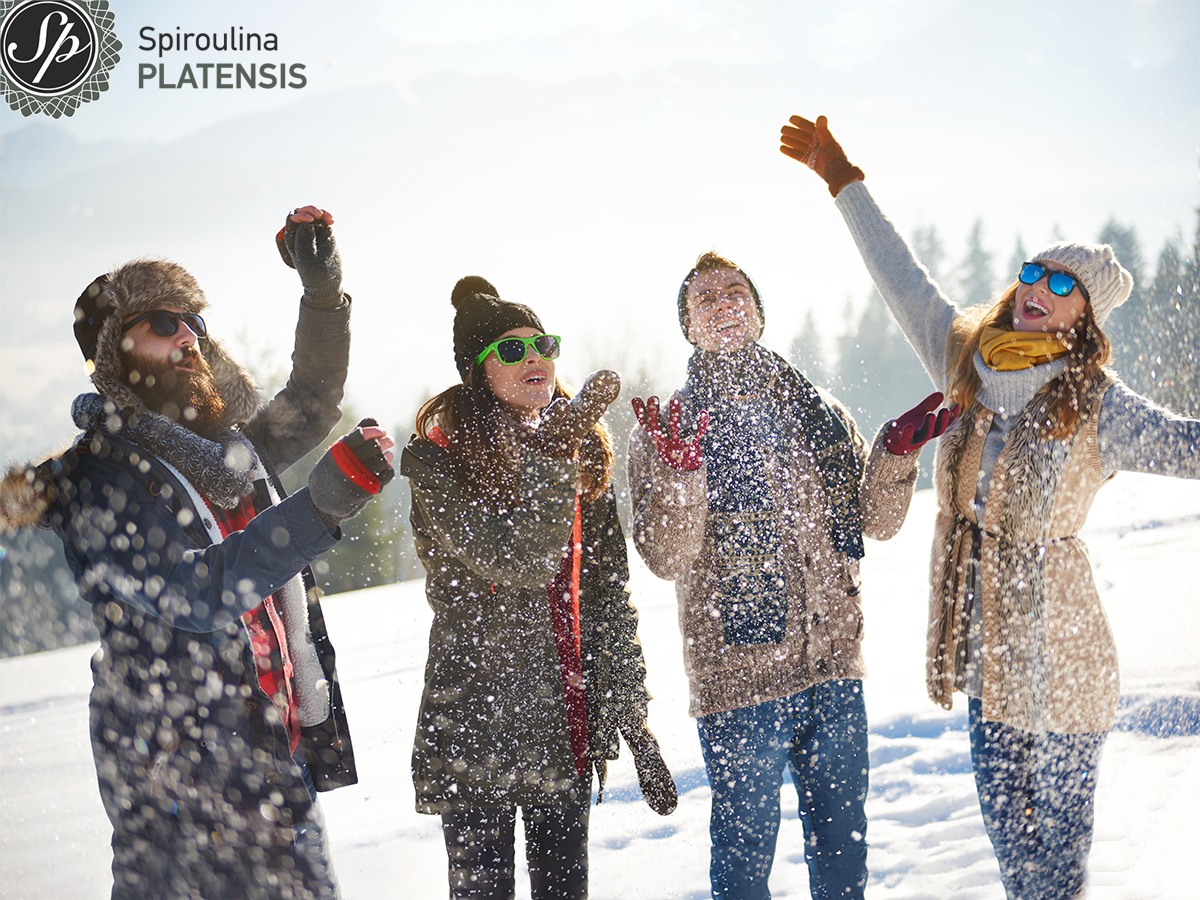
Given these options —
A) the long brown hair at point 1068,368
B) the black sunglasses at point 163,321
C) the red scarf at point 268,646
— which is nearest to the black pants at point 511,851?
the red scarf at point 268,646

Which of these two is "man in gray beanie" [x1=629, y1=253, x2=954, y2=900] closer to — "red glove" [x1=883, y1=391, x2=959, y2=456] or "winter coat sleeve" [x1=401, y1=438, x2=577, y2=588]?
"red glove" [x1=883, y1=391, x2=959, y2=456]

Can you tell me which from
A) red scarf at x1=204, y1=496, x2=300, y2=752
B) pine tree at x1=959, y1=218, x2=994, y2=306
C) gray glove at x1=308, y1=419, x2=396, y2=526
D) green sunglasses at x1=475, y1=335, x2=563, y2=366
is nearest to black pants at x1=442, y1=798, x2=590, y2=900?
Result: red scarf at x1=204, y1=496, x2=300, y2=752

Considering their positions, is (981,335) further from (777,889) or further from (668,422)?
(777,889)

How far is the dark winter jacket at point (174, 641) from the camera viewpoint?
1.82 m

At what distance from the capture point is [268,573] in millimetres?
1812

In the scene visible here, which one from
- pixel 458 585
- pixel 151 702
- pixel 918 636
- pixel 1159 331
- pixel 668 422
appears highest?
pixel 1159 331

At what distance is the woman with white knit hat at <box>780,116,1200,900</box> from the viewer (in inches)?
90.4

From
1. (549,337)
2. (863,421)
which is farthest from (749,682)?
(863,421)

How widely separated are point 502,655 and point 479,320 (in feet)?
3.59

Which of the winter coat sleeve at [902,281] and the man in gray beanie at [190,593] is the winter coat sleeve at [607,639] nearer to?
the man in gray beanie at [190,593]

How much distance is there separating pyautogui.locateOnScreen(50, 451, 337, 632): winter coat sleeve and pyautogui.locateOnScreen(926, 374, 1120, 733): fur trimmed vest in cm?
202

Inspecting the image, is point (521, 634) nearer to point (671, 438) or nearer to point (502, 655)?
point (502, 655)

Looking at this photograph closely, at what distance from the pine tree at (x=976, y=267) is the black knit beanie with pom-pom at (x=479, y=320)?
35.2 metres

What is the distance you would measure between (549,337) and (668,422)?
489 millimetres
